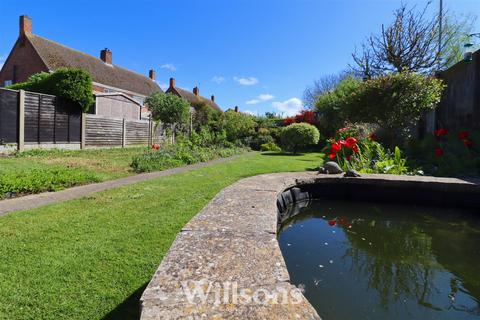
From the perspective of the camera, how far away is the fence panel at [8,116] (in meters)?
11.0

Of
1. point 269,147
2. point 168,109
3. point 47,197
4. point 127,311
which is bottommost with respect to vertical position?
point 127,311

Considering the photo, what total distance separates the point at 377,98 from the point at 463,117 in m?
2.46

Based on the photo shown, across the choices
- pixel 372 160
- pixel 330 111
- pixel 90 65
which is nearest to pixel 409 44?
pixel 330 111

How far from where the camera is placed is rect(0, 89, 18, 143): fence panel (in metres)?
11.0

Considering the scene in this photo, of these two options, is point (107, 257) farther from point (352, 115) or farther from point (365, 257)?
point (352, 115)

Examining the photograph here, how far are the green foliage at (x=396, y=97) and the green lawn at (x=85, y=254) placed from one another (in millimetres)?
6060

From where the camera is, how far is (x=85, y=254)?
2.83 m

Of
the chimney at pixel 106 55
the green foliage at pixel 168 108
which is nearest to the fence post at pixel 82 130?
the green foliage at pixel 168 108

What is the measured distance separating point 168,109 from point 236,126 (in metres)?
4.85

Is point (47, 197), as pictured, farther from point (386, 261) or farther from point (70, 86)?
point (70, 86)

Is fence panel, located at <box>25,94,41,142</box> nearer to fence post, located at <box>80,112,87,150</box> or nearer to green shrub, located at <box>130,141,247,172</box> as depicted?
fence post, located at <box>80,112,87,150</box>

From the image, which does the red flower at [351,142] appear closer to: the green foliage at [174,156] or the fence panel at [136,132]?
the green foliage at [174,156]

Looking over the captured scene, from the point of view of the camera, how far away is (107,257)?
2791mm

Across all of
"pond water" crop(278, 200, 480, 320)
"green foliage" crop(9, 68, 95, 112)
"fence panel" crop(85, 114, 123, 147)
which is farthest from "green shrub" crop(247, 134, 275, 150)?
"pond water" crop(278, 200, 480, 320)
